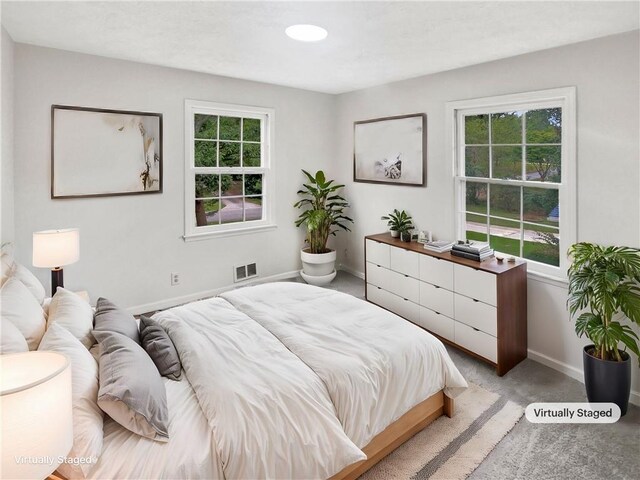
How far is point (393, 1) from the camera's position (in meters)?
2.23

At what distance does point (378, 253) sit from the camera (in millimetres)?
4273

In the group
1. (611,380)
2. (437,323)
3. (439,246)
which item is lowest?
(611,380)

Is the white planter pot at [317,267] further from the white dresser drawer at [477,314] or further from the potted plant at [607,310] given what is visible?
the potted plant at [607,310]

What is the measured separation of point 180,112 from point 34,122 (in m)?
1.29

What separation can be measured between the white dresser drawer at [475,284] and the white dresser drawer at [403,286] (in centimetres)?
50

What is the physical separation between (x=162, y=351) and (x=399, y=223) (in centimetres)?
303

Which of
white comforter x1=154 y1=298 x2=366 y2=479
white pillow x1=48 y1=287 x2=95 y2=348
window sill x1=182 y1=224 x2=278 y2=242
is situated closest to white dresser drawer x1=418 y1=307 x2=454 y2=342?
white comforter x1=154 y1=298 x2=366 y2=479

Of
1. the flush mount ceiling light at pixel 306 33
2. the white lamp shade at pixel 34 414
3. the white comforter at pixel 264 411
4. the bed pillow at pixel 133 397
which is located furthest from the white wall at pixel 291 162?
the white lamp shade at pixel 34 414

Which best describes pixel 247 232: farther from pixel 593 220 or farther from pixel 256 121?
pixel 593 220

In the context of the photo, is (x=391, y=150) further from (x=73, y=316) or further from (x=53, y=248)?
(x=73, y=316)

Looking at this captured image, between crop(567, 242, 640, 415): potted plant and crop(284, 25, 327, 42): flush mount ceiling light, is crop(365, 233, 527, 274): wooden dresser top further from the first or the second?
crop(284, 25, 327, 42): flush mount ceiling light

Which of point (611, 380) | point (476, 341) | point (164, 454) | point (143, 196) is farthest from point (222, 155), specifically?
point (611, 380)

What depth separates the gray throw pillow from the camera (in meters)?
1.93

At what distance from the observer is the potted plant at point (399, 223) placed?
170 inches
